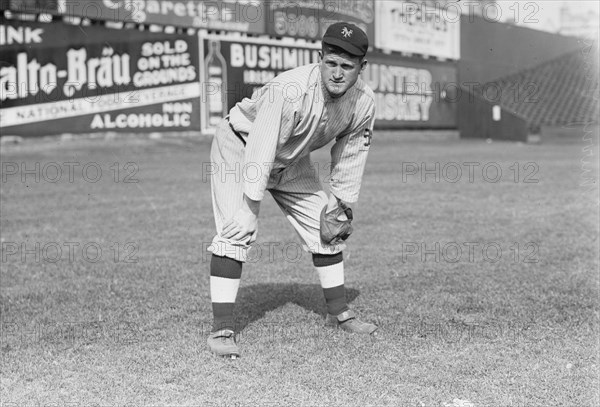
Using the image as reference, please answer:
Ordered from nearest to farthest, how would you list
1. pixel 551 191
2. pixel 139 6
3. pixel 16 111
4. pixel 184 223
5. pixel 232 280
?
pixel 232 280 → pixel 184 223 → pixel 551 191 → pixel 16 111 → pixel 139 6

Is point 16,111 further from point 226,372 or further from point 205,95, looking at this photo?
point 226,372

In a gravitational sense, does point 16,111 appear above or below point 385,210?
above

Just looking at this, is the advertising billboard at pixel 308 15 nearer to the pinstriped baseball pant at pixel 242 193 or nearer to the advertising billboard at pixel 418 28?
the advertising billboard at pixel 418 28

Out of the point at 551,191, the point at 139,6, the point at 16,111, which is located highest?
the point at 139,6

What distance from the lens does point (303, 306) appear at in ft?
17.6

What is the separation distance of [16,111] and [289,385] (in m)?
17.3

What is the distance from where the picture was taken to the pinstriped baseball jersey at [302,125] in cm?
409

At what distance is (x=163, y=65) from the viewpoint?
73.0 ft

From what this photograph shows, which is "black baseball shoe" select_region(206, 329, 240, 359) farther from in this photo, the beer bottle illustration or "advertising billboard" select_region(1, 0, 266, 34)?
the beer bottle illustration

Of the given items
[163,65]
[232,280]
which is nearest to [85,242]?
[232,280]

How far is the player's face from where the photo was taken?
411 centimetres

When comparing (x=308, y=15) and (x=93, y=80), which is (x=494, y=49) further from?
(x=93, y=80)

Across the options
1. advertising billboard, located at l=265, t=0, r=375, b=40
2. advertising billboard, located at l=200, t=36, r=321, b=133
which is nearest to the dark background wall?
advertising billboard, located at l=265, t=0, r=375, b=40

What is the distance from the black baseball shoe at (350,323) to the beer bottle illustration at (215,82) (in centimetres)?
1883
